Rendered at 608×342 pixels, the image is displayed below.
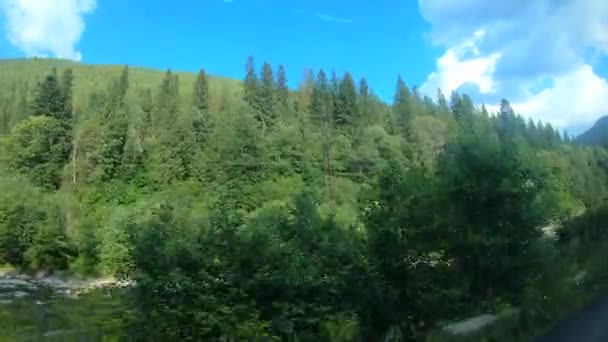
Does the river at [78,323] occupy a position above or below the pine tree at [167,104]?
below

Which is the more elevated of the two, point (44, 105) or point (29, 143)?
point (44, 105)

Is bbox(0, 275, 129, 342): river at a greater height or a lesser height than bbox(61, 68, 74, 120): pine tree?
lesser

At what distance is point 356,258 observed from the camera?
39.7 feet

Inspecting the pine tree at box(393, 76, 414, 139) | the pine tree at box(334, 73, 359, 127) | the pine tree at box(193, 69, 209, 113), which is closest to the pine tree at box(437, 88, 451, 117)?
the pine tree at box(393, 76, 414, 139)

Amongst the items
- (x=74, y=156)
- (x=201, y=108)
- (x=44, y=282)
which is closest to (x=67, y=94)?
(x=74, y=156)

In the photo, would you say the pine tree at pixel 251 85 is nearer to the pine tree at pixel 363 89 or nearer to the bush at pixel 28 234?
the pine tree at pixel 363 89

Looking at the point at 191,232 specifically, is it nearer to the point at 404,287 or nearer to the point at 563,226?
the point at 404,287

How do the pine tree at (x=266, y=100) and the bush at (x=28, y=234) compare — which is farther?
the pine tree at (x=266, y=100)

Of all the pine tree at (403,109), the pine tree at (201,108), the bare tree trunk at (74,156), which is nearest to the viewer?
the bare tree trunk at (74,156)

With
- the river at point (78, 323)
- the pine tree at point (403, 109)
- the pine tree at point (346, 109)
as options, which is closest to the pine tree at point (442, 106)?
the pine tree at point (403, 109)

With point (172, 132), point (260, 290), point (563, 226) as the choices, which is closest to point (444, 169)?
point (260, 290)

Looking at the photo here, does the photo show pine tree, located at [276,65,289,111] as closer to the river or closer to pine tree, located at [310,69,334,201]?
pine tree, located at [310,69,334,201]

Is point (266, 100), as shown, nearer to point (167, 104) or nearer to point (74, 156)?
point (167, 104)

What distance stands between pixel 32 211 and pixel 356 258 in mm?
66061
